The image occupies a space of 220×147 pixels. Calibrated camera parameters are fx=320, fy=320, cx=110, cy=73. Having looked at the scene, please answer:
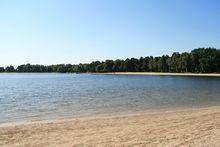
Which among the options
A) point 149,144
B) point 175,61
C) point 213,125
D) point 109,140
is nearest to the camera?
point 149,144

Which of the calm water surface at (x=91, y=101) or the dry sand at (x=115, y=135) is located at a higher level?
the dry sand at (x=115, y=135)

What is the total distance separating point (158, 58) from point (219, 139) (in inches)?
6443

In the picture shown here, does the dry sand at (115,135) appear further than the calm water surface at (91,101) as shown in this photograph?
No

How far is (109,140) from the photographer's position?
13133mm

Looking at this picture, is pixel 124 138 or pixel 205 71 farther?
pixel 205 71

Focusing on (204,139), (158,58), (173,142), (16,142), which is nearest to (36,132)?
(16,142)

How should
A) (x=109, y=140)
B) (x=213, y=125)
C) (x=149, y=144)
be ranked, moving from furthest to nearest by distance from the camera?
(x=213, y=125) → (x=109, y=140) → (x=149, y=144)

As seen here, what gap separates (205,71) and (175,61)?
729 inches

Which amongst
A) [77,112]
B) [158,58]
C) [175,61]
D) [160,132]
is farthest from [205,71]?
[160,132]

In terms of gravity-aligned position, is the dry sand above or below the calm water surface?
above

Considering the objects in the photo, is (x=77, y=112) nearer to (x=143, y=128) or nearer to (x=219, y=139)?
(x=143, y=128)

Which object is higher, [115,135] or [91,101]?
[115,135]

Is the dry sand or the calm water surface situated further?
the calm water surface

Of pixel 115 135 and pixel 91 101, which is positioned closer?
pixel 115 135
